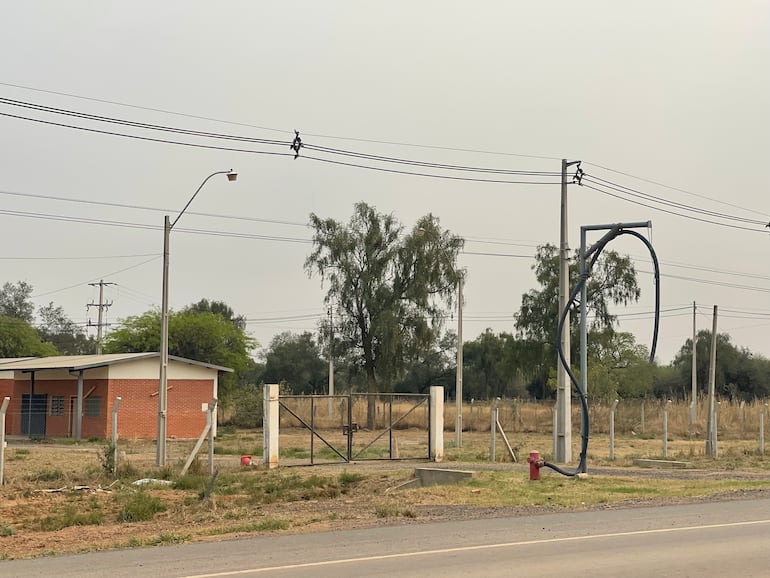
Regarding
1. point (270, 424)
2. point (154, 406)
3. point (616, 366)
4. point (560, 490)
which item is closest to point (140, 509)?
point (560, 490)

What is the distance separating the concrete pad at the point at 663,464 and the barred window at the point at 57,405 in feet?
106

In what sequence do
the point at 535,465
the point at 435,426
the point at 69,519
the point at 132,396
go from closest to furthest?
1. the point at 69,519
2. the point at 535,465
3. the point at 435,426
4. the point at 132,396

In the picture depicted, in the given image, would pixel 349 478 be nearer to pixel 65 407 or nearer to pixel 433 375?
pixel 65 407

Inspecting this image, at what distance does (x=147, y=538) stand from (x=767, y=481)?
1656cm

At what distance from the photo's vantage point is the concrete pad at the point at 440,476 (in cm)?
2298

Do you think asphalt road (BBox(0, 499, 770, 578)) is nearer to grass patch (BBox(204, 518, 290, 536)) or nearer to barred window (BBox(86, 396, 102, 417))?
grass patch (BBox(204, 518, 290, 536))

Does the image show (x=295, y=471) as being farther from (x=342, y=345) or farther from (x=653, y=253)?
(x=342, y=345)

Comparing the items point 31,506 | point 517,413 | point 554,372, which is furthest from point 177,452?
point 554,372

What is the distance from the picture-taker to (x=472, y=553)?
39.2 ft

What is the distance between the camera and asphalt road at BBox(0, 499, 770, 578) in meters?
10.7

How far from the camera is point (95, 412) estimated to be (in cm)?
4903

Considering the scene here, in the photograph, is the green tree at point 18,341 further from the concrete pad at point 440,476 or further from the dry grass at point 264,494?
the concrete pad at point 440,476

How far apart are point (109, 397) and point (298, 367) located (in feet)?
203

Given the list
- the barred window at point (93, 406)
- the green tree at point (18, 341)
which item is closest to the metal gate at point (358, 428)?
the barred window at point (93, 406)
